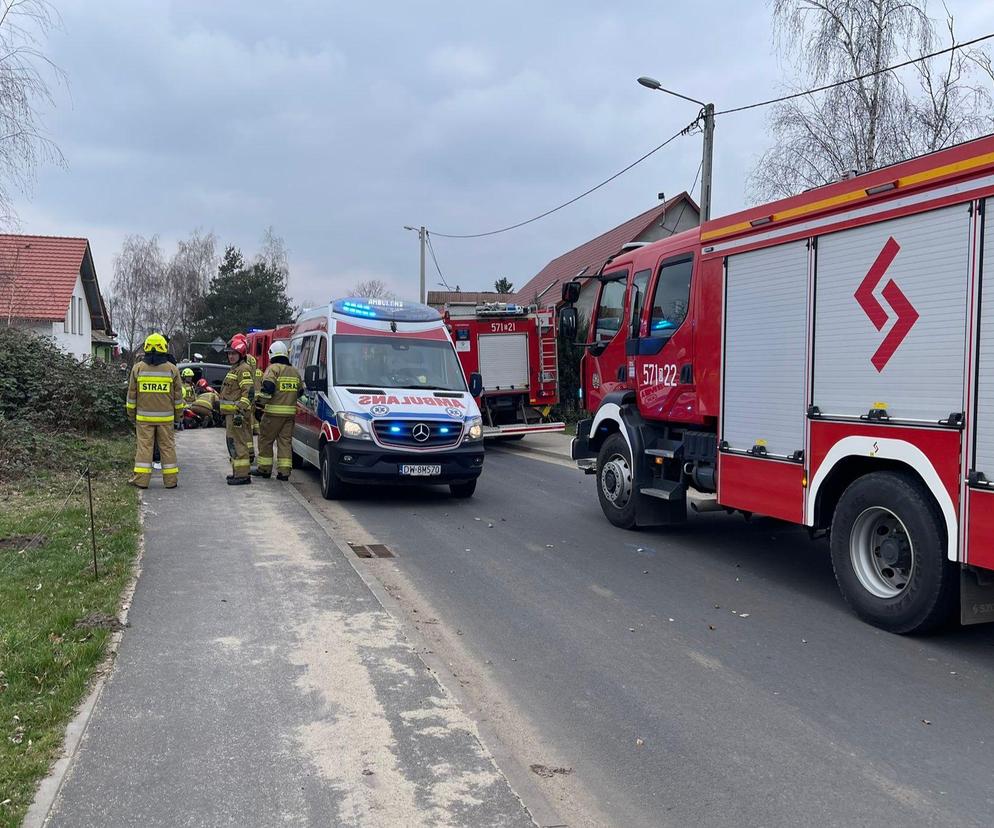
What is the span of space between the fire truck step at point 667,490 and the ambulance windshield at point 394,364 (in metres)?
3.55

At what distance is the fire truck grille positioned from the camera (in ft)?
32.6

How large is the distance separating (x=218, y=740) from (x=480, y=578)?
3.34m

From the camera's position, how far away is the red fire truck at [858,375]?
4.88m

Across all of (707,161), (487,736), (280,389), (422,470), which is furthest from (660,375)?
(707,161)

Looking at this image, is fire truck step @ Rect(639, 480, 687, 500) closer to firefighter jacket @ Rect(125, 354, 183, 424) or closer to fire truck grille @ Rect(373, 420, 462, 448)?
fire truck grille @ Rect(373, 420, 462, 448)

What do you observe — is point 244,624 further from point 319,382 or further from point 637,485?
point 319,382

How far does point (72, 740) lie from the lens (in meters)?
3.67

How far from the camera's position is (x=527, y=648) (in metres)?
5.23

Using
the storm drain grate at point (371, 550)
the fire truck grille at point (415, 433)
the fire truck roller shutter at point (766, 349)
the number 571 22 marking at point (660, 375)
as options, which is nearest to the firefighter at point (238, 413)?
the fire truck grille at point (415, 433)

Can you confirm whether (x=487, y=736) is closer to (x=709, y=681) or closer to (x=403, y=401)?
(x=709, y=681)

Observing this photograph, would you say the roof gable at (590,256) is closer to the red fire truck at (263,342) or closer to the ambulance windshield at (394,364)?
the red fire truck at (263,342)

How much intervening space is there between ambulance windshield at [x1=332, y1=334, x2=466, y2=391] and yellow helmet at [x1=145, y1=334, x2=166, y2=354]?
2.08 meters

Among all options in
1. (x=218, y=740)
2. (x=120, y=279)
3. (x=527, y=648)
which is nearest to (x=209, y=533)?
(x=527, y=648)

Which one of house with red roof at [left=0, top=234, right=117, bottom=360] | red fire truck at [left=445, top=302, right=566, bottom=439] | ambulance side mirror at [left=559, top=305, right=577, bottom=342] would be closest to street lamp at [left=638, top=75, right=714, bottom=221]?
red fire truck at [left=445, top=302, right=566, bottom=439]
